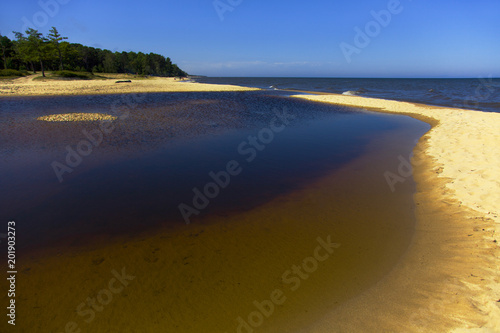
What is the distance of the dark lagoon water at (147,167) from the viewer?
727 centimetres

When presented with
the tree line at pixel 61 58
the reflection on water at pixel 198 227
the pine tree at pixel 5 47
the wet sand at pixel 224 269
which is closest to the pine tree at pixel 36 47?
the tree line at pixel 61 58

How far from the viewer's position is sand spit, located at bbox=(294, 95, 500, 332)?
4.39m

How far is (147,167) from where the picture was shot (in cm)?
1107

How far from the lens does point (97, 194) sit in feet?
28.0

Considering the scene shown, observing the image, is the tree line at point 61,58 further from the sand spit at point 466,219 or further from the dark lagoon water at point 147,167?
the sand spit at point 466,219

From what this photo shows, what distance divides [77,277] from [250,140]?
1265 cm

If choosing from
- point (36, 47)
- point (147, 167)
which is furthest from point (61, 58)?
point (147, 167)

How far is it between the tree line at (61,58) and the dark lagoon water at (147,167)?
2722 inches

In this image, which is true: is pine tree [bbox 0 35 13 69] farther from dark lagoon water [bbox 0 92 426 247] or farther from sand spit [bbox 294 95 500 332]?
sand spit [bbox 294 95 500 332]

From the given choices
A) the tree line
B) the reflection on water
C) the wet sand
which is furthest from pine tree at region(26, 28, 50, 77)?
the wet sand

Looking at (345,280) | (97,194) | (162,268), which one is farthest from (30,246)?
(345,280)

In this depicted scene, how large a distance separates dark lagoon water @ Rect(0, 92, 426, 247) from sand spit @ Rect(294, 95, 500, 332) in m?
3.93

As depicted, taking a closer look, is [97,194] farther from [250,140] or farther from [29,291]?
[250,140]

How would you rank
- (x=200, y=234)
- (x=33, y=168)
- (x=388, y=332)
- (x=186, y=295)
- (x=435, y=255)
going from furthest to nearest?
(x=33, y=168) → (x=200, y=234) → (x=435, y=255) → (x=186, y=295) → (x=388, y=332)
